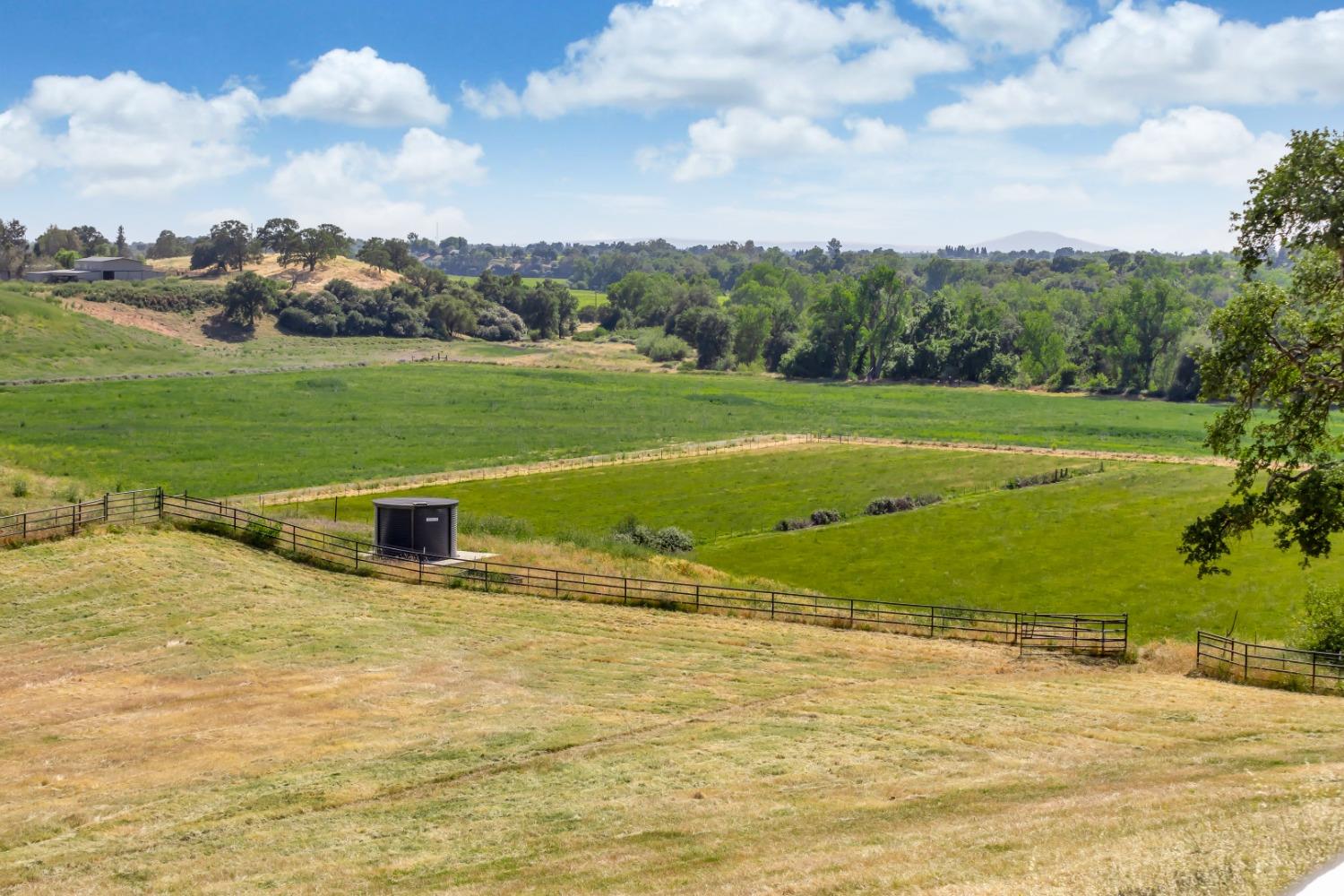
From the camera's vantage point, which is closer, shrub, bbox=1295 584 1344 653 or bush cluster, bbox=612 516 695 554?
shrub, bbox=1295 584 1344 653

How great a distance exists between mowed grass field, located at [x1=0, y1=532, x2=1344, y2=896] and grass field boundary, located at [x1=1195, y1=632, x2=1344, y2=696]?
4.90 ft

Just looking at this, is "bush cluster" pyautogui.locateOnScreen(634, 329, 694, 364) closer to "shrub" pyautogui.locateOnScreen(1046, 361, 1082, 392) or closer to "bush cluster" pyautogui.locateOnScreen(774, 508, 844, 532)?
"shrub" pyautogui.locateOnScreen(1046, 361, 1082, 392)

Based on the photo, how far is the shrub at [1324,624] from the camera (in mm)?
34375

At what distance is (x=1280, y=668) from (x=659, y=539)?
30301 millimetres

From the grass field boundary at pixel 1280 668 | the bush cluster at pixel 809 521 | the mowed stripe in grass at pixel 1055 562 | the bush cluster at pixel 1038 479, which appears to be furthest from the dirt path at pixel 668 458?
the grass field boundary at pixel 1280 668

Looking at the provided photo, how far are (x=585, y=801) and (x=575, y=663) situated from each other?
11.2 meters

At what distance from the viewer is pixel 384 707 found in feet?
95.1

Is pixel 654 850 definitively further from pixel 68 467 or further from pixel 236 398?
pixel 236 398

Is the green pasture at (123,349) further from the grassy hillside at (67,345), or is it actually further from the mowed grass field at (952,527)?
the mowed grass field at (952,527)

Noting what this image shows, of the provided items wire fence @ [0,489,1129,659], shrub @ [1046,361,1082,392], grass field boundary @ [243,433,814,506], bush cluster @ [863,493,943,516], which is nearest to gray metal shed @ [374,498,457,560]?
wire fence @ [0,489,1129,659]

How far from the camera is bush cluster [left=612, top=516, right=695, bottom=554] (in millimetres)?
57562

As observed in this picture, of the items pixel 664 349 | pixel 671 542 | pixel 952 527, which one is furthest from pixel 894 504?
pixel 664 349

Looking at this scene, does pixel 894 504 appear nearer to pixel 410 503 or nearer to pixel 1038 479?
pixel 1038 479

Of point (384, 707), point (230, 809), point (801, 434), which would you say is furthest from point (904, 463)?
point (230, 809)
